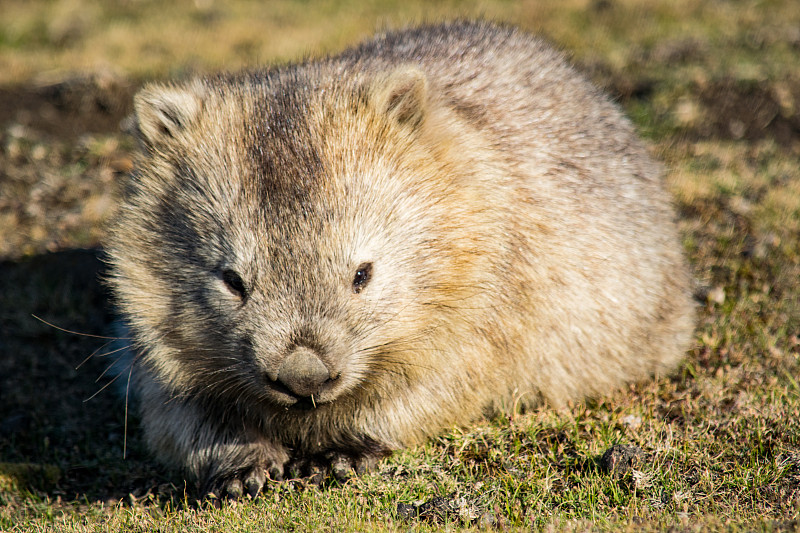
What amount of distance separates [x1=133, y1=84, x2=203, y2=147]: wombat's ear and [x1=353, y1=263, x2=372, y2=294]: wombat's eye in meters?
1.16

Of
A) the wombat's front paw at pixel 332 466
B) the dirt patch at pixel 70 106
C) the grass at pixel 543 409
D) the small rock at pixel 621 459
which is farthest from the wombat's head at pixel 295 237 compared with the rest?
the dirt patch at pixel 70 106

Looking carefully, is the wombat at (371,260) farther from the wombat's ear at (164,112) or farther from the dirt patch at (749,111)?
the dirt patch at (749,111)

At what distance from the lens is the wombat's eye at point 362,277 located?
364cm

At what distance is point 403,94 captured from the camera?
3914mm

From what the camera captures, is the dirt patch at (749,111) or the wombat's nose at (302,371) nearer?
the wombat's nose at (302,371)

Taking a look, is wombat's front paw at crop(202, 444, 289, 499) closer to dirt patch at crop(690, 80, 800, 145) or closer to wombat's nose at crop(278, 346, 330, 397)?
wombat's nose at crop(278, 346, 330, 397)

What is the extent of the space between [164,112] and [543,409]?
8.51 feet

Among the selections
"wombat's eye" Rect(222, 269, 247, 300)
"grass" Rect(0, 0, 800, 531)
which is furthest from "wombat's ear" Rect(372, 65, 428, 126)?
"grass" Rect(0, 0, 800, 531)

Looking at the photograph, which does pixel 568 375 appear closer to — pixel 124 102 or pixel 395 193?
pixel 395 193

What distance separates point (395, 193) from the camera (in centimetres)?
379

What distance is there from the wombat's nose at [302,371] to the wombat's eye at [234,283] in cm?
40

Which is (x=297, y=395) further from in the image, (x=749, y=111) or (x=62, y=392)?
(x=749, y=111)

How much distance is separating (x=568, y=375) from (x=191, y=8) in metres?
10.0

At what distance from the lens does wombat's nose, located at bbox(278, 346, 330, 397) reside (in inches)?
135
